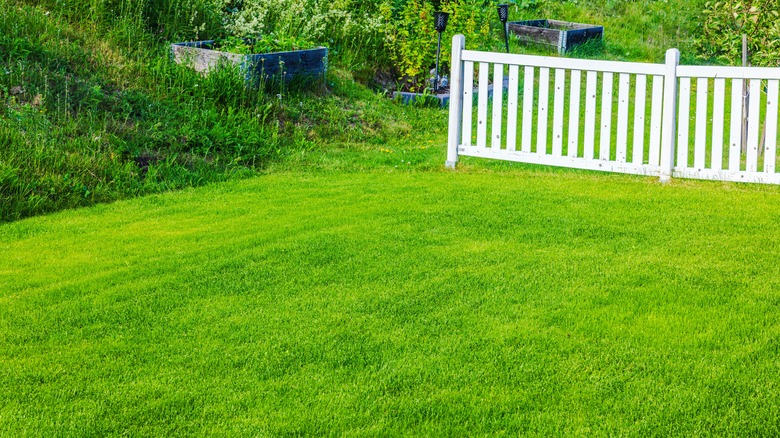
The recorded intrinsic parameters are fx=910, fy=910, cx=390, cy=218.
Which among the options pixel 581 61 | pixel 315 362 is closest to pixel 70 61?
pixel 581 61

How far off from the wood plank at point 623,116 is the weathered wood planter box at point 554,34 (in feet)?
22.5

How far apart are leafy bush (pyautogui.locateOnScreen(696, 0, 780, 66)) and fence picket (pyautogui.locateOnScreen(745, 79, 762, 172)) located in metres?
2.25

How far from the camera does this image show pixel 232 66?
9.48 meters

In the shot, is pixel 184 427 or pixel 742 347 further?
pixel 742 347

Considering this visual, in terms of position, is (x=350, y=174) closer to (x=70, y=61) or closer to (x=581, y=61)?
(x=581, y=61)

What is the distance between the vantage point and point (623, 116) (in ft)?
25.5

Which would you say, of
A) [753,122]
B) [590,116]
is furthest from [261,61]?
[753,122]

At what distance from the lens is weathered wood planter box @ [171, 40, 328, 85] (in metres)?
9.58

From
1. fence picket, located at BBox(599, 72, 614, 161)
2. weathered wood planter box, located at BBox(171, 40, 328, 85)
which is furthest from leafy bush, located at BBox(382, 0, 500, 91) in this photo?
fence picket, located at BBox(599, 72, 614, 161)

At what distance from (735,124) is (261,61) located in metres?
4.86

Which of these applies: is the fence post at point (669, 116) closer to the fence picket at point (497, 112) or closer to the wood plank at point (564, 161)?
the wood plank at point (564, 161)

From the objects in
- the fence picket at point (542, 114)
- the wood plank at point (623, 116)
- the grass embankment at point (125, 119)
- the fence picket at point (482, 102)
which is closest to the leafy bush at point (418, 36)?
the grass embankment at point (125, 119)

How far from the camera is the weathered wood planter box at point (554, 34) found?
47.7ft

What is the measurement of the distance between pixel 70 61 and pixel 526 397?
22.4 ft
